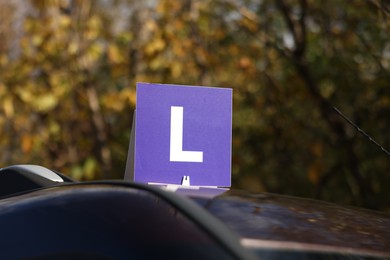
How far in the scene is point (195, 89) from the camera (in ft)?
9.98

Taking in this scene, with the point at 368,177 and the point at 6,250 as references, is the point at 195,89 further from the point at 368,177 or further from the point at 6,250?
the point at 368,177

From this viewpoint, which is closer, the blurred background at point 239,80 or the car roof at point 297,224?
the car roof at point 297,224

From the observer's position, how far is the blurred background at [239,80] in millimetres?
7441

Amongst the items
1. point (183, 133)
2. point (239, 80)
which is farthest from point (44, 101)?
point (183, 133)

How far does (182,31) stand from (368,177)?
2245 mm

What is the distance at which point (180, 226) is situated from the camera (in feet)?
5.98

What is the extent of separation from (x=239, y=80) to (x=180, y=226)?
6658 millimetres

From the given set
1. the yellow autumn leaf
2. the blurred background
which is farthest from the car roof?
the yellow autumn leaf

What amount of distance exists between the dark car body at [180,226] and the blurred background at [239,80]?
165 inches

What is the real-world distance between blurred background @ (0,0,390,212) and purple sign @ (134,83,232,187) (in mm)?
3354

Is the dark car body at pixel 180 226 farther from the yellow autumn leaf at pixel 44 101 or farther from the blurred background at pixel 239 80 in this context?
the yellow autumn leaf at pixel 44 101

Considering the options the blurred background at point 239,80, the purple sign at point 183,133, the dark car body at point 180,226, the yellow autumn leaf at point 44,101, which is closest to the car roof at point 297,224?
the dark car body at point 180,226

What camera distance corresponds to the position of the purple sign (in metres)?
3.00

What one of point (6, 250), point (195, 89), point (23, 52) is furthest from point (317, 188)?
point (6, 250)
